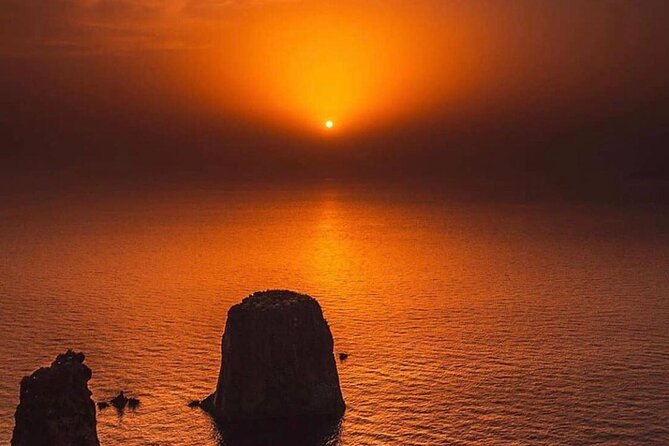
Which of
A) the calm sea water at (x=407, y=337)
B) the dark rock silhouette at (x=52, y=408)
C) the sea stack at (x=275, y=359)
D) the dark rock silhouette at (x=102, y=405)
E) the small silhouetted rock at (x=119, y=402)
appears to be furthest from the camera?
the small silhouetted rock at (x=119, y=402)

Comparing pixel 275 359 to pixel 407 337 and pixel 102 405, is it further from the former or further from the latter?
pixel 407 337

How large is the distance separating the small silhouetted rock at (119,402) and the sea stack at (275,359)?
11525 mm

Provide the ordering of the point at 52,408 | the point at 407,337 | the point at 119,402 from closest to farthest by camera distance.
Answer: the point at 52,408 < the point at 119,402 < the point at 407,337

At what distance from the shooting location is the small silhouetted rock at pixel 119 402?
5816 cm

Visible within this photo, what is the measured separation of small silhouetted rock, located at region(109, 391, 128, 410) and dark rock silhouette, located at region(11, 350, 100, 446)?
816 inches

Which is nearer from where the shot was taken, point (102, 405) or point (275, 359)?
point (275, 359)

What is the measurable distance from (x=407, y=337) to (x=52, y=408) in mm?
53737

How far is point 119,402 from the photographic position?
192 feet

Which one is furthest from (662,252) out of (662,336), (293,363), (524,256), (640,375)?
(293,363)

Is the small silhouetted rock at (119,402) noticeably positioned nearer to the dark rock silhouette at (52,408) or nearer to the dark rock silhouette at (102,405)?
the dark rock silhouette at (102,405)

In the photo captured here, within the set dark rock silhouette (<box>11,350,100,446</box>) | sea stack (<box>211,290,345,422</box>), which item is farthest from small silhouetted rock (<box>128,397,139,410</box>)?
dark rock silhouette (<box>11,350,100,446</box>)

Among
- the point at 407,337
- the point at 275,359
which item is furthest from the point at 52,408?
the point at 407,337

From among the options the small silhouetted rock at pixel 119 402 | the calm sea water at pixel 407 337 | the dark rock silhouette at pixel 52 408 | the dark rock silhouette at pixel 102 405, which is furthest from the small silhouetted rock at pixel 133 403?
the dark rock silhouette at pixel 52 408

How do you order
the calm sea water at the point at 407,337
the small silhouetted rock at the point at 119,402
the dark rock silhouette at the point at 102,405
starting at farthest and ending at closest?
1. the small silhouetted rock at the point at 119,402
2. the dark rock silhouette at the point at 102,405
3. the calm sea water at the point at 407,337
